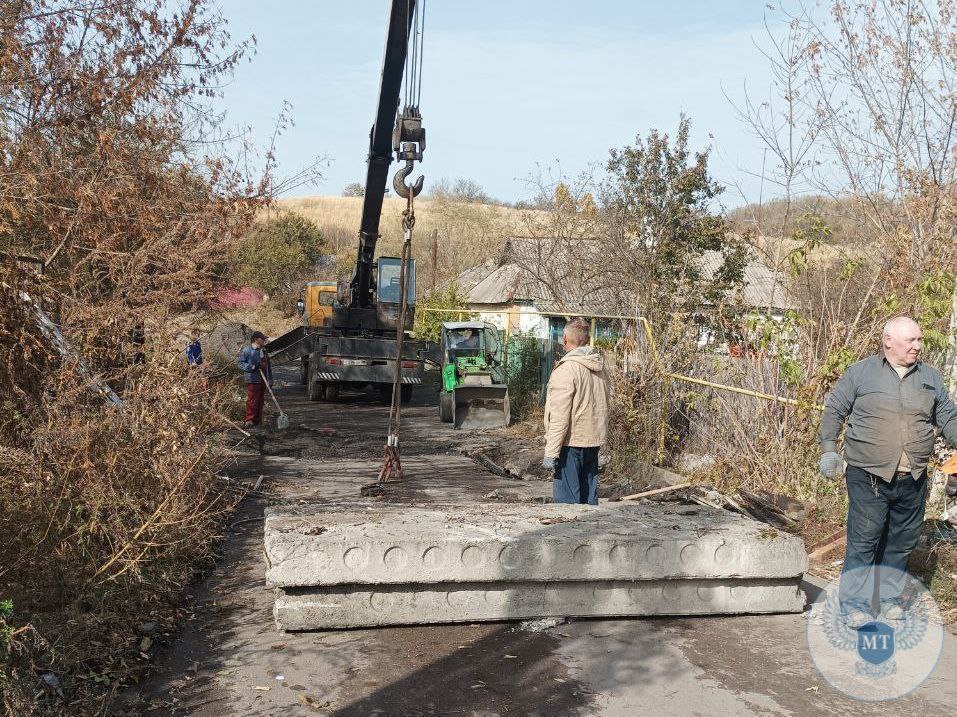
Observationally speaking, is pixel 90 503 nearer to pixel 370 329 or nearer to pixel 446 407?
pixel 446 407

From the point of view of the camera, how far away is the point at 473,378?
17.8 meters

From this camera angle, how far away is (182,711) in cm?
434

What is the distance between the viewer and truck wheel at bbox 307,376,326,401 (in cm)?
2189

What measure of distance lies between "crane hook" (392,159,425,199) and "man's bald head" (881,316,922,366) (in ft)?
18.6

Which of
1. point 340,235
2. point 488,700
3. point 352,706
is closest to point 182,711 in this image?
point 352,706

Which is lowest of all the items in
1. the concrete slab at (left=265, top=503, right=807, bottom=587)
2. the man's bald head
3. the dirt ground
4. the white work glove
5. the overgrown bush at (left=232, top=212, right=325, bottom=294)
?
the dirt ground

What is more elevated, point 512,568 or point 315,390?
point 512,568

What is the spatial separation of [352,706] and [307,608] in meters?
1.01

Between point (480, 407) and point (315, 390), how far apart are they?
236 inches

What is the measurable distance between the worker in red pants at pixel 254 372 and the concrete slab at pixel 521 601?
31.5ft

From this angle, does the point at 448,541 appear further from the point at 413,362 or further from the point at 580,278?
the point at 580,278

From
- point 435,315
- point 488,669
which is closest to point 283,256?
point 435,315

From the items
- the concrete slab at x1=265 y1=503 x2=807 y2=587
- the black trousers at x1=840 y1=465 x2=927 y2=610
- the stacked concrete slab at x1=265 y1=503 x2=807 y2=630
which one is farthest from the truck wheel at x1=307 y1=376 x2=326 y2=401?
the black trousers at x1=840 y1=465 x2=927 y2=610

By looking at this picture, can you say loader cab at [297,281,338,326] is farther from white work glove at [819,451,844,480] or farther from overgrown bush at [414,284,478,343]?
white work glove at [819,451,844,480]
